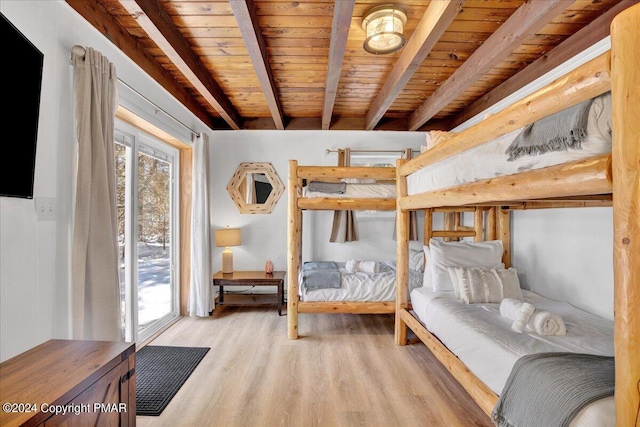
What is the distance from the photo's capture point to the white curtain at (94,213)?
5.69ft

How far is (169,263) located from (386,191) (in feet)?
8.45

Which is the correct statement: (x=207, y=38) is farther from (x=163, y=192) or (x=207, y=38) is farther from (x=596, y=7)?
(x=596, y=7)

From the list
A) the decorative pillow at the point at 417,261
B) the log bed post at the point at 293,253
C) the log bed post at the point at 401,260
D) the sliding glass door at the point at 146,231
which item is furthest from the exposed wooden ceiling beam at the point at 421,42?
the sliding glass door at the point at 146,231

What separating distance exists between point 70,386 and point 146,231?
2263 mm

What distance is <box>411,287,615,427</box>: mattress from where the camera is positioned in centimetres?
146

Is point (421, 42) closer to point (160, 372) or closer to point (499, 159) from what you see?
point (499, 159)

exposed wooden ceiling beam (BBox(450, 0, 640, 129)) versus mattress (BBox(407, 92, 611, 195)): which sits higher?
exposed wooden ceiling beam (BBox(450, 0, 640, 129))

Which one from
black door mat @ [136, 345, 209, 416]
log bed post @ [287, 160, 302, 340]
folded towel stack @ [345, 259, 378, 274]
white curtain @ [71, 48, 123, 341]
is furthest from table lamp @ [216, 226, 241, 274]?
white curtain @ [71, 48, 123, 341]

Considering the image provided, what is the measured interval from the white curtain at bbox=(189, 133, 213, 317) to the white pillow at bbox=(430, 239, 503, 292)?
2.47m

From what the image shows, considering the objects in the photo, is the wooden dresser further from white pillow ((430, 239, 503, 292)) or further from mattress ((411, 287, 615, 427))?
white pillow ((430, 239, 503, 292))

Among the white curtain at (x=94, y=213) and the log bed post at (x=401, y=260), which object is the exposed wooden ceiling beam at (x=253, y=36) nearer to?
the white curtain at (x=94, y=213)

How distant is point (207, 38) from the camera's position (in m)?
2.29

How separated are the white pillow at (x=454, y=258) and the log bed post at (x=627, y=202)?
5.91 feet

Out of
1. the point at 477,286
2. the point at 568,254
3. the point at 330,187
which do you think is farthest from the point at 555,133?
the point at 330,187
